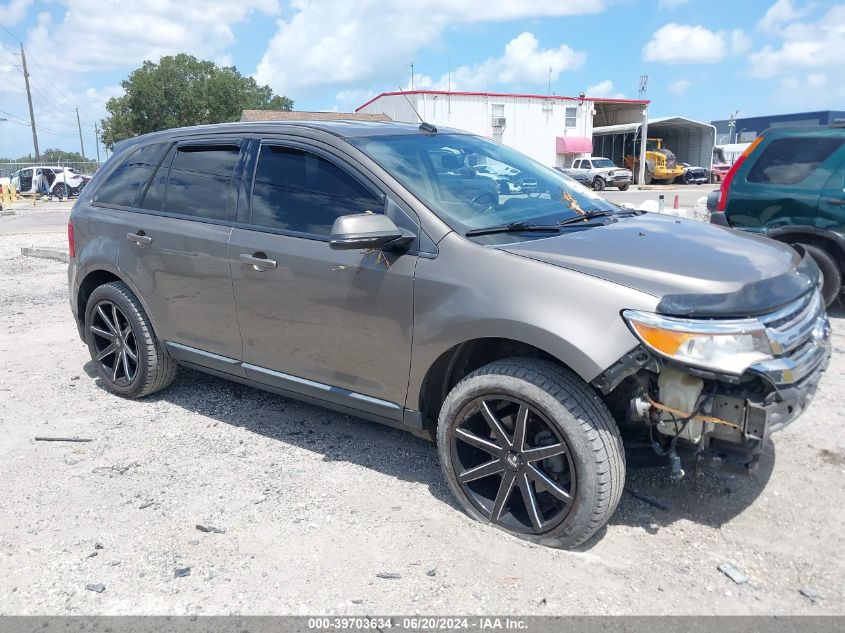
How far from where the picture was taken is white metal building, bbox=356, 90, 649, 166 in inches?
1523

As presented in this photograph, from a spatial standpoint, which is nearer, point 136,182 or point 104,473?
point 104,473

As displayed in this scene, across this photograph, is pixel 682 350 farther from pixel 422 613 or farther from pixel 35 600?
pixel 35 600

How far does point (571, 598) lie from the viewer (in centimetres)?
271

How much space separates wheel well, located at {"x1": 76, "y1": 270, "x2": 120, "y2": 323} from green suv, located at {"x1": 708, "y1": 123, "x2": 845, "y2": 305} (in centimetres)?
598

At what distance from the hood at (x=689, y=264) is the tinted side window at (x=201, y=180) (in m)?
1.93

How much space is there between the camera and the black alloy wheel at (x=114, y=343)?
15.8ft

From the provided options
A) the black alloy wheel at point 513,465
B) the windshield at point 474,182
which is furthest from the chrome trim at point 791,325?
the windshield at point 474,182

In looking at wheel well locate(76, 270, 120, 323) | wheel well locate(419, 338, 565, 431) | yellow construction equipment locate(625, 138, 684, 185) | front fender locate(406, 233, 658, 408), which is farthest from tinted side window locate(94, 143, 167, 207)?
yellow construction equipment locate(625, 138, 684, 185)

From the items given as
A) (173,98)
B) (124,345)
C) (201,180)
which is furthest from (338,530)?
(173,98)

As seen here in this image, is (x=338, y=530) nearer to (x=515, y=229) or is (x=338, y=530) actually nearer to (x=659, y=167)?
(x=515, y=229)

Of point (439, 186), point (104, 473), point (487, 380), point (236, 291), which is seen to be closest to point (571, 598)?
point (487, 380)

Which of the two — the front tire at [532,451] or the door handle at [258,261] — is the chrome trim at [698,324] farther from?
the door handle at [258,261]

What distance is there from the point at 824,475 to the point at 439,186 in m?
2.58

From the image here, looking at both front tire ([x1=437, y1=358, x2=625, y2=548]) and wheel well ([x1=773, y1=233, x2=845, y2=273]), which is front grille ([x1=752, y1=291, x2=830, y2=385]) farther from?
wheel well ([x1=773, y1=233, x2=845, y2=273])
